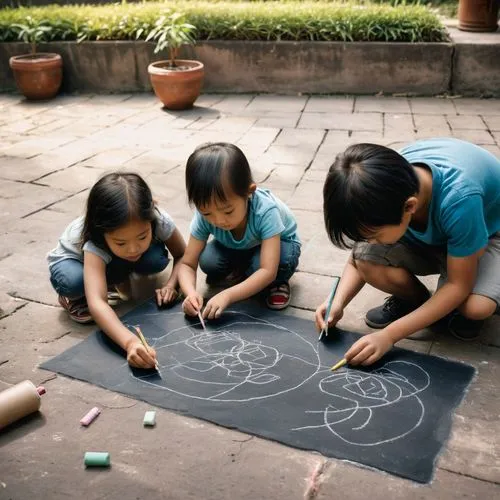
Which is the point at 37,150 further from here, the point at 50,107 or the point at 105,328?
the point at 105,328

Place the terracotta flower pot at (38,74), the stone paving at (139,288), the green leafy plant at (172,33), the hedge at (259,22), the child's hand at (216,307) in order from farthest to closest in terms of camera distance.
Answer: the terracotta flower pot at (38,74)
the hedge at (259,22)
the green leafy plant at (172,33)
the child's hand at (216,307)
the stone paving at (139,288)

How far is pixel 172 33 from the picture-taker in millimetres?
5227

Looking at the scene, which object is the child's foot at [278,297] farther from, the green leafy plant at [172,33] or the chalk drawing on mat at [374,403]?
the green leafy plant at [172,33]

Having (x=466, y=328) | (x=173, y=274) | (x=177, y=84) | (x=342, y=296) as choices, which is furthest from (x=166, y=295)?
(x=177, y=84)

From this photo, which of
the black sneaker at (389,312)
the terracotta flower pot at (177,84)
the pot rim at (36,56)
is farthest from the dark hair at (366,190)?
the pot rim at (36,56)

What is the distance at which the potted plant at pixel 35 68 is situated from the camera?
5.66 metres

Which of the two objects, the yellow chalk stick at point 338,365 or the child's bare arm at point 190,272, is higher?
the child's bare arm at point 190,272

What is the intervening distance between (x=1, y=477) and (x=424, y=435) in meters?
1.08

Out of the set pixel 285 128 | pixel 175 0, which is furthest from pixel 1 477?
pixel 175 0

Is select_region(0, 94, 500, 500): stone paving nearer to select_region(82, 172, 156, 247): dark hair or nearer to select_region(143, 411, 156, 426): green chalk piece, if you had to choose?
select_region(143, 411, 156, 426): green chalk piece

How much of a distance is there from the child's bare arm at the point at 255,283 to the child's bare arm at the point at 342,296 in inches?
9.0

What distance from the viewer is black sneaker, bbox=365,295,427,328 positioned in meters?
2.23

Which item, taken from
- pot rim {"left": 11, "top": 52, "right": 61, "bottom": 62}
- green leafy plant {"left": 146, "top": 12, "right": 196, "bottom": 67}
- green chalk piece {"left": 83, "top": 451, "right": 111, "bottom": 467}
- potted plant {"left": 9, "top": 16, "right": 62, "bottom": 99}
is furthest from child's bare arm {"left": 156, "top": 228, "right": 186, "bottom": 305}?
pot rim {"left": 11, "top": 52, "right": 61, "bottom": 62}

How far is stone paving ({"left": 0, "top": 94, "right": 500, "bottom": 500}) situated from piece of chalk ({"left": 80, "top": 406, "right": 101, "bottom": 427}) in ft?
0.07
